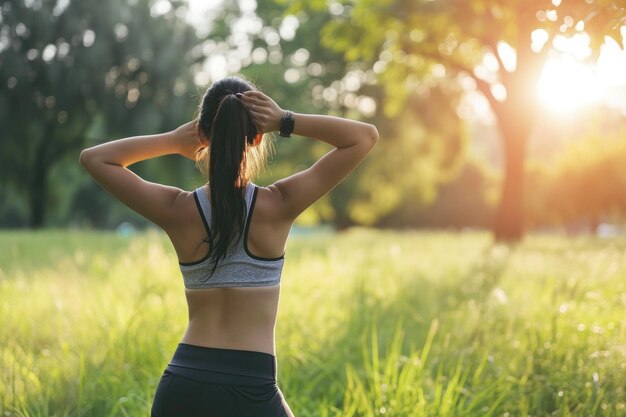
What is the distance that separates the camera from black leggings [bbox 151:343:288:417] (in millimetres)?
2299

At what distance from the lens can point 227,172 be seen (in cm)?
238

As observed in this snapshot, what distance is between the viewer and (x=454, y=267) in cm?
927

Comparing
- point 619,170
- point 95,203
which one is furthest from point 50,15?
point 619,170

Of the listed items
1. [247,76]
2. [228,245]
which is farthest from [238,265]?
[247,76]

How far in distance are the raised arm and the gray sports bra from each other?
148mm

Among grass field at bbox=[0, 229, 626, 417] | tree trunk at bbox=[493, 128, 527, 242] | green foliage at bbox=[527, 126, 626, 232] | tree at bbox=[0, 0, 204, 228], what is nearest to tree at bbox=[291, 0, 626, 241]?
tree trunk at bbox=[493, 128, 527, 242]

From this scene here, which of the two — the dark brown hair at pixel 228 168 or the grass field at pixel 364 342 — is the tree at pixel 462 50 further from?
the dark brown hair at pixel 228 168

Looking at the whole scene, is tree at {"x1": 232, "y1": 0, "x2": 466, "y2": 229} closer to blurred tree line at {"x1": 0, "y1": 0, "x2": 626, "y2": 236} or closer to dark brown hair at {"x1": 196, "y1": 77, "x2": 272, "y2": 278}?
blurred tree line at {"x1": 0, "y1": 0, "x2": 626, "y2": 236}

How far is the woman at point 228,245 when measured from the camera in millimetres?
2330

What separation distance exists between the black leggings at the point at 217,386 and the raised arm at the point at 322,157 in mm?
560

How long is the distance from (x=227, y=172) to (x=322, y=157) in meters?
0.39

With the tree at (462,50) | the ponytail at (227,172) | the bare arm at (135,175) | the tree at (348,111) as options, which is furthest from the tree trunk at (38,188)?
the ponytail at (227,172)

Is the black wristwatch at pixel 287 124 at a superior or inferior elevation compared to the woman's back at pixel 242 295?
superior

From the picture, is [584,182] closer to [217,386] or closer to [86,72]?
[86,72]
